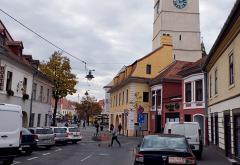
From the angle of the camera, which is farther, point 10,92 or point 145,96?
point 145,96

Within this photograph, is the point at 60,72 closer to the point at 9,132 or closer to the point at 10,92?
the point at 10,92

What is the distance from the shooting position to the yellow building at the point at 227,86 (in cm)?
1798

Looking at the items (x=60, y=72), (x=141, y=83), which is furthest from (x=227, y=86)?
(x=141, y=83)

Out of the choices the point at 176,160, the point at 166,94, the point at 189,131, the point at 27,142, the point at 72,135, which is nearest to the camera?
the point at 176,160

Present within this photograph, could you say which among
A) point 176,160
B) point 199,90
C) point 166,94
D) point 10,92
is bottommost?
point 176,160

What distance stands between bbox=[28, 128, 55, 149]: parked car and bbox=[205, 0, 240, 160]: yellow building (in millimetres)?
11469

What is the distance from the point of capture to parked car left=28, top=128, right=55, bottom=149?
84.5 ft

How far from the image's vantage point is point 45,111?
45562mm

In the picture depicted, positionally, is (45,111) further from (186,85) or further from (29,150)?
(29,150)

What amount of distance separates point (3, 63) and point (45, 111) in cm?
1618

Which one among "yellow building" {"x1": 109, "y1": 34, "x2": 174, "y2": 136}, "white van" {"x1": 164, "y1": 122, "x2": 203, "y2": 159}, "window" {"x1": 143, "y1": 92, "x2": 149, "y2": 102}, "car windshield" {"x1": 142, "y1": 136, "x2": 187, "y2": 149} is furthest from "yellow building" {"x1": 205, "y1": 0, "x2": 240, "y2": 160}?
"window" {"x1": 143, "y1": 92, "x2": 149, "y2": 102}

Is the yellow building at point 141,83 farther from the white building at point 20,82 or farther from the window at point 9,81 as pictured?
the window at point 9,81

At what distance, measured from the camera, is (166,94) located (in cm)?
4697

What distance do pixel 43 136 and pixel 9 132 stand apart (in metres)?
9.64
